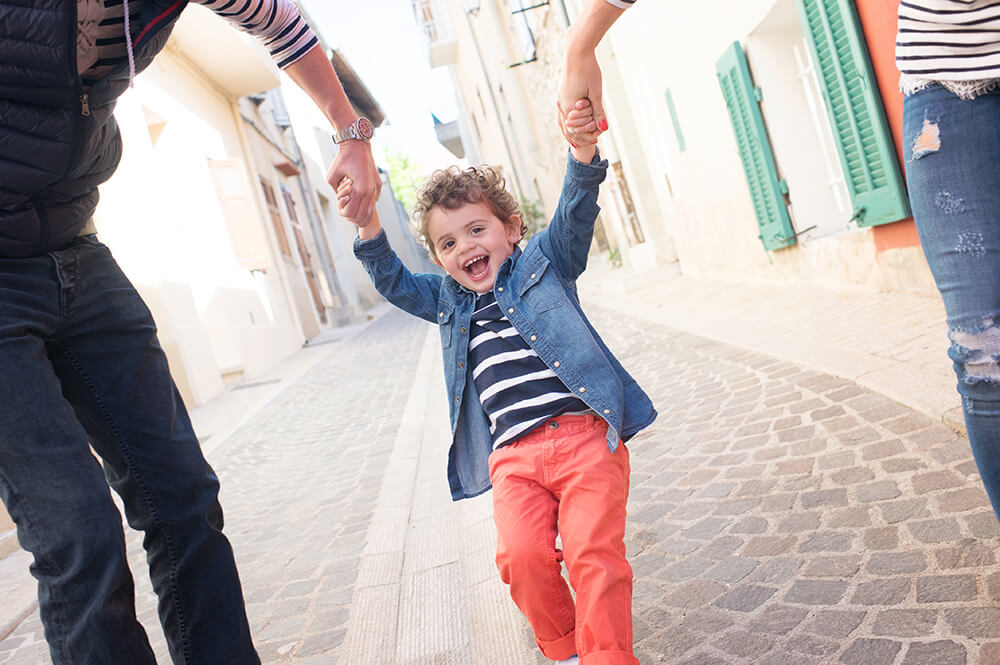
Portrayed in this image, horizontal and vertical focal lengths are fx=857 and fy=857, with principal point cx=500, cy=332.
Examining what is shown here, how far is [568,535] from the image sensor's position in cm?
191

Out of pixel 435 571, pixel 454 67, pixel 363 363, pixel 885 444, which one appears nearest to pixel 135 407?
pixel 435 571

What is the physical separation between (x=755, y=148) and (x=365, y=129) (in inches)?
230

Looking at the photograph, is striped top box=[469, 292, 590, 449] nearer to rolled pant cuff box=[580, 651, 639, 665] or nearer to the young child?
the young child

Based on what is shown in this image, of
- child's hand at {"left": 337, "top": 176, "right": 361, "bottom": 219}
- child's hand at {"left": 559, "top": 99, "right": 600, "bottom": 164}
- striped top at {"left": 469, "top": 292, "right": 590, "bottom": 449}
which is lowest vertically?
striped top at {"left": 469, "top": 292, "right": 590, "bottom": 449}

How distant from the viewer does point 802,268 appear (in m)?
7.26

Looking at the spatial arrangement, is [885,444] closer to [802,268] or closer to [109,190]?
[802,268]

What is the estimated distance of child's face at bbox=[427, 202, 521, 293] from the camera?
2311 millimetres

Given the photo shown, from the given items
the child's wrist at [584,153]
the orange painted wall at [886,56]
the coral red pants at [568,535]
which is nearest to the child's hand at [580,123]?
the child's wrist at [584,153]

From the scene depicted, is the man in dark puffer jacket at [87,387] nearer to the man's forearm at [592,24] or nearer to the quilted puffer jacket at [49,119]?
the quilted puffer jacket at [49,119]

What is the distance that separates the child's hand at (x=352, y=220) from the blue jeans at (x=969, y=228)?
4.19ft

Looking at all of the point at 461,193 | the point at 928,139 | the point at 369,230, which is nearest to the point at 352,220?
the point at 369,230

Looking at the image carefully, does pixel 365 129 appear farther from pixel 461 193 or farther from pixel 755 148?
pixel 755 148

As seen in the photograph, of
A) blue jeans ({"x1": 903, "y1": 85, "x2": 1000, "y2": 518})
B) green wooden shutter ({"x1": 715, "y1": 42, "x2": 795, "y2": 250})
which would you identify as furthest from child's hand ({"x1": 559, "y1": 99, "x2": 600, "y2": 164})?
green wooden shutter ({"x1": 715, "y1": 42, "x2": 795, "y2": 250})

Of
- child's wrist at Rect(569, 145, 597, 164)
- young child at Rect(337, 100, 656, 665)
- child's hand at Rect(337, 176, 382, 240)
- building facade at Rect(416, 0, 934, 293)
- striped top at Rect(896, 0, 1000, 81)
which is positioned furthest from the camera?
building facade at Rect(416, 0, 934, 293)
